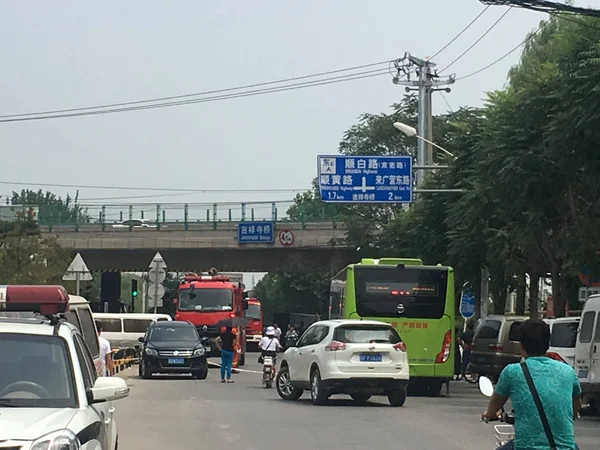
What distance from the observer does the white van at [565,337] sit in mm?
22797

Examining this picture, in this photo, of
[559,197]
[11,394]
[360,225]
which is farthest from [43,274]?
[11,394]

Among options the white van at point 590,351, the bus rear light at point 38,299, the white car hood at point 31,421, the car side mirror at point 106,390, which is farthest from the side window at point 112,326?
the white car hood at point 31,421

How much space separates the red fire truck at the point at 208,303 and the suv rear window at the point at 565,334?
19.4m

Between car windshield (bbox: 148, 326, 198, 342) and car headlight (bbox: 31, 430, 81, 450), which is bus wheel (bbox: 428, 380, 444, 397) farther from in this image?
car headlight (bbox: 31, 430, 81, 450)

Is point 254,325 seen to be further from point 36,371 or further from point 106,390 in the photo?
point 106,390

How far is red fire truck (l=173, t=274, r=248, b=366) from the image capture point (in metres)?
41.4

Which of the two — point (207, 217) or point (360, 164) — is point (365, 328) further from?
point (207, 217)

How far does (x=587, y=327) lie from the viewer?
20.8 m

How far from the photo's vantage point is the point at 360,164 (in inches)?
1529

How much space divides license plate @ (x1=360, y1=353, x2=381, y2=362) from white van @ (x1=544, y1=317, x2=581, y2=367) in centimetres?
374

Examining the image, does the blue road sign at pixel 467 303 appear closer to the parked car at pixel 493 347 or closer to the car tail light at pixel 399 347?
the parked car at pixel 493 347

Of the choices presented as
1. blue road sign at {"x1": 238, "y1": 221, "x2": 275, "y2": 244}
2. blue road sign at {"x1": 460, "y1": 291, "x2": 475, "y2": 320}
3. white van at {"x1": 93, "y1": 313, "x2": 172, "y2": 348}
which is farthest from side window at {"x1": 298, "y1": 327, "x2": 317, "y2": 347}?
blue road sign at {"x1": 238, "y1": 221, "x2": 275, "y2": 244}

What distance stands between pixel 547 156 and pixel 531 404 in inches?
702

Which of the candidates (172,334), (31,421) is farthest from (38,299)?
(172,334)
